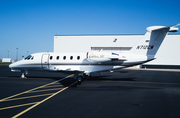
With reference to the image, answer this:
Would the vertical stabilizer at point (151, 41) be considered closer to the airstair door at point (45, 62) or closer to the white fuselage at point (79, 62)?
the white fuselage at point (79, 62)

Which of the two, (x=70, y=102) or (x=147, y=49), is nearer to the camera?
(x=70, y=102)

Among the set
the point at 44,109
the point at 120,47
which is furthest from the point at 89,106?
the point at 120,47

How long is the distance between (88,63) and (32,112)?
31.3ft

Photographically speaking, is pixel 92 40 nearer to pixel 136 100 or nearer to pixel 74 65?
pixel 74 65

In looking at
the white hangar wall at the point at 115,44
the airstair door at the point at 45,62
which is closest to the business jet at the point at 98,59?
the airstair door at the point at 45,62

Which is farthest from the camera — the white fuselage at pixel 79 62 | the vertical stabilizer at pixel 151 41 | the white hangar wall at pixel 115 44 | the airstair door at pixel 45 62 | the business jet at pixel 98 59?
the white hangar wall at pixel 115 44

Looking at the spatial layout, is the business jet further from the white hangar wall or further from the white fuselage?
the white hangar wall

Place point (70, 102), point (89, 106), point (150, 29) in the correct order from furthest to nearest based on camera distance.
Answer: point (150, 29) < point (70, 102) < point (89, 106)

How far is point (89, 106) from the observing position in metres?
7.39

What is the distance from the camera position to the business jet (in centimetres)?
1427

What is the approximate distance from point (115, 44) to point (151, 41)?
2624cm

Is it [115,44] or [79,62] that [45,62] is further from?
[115,44]

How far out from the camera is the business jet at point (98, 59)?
1427 centimetres

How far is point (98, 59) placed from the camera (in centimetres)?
1489
